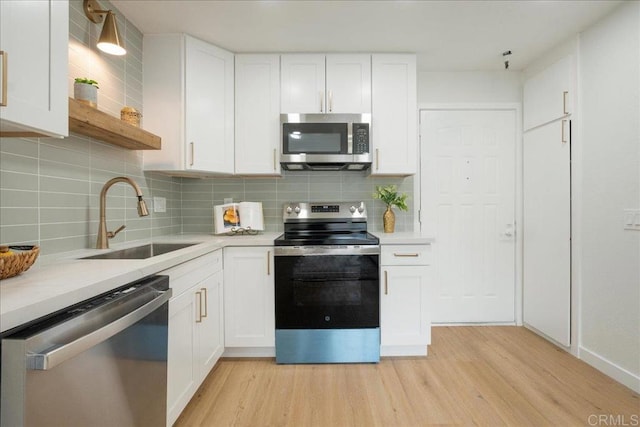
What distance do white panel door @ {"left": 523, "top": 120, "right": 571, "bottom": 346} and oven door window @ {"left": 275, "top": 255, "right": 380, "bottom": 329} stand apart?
148 centimetres

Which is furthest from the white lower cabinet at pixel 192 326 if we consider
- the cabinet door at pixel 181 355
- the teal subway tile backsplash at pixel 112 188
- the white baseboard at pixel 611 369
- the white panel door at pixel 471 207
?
the white baseboard at pixel 611 369

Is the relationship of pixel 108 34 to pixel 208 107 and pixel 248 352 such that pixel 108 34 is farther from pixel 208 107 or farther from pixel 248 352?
pixel 248 352

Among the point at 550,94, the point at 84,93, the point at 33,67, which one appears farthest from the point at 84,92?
the point at 550,94

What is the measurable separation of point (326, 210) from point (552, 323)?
6.69ft

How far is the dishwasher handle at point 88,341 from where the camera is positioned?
2.40 ft

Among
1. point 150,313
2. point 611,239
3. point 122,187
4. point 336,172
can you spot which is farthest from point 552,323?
point 122,187

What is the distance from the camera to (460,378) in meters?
2.05

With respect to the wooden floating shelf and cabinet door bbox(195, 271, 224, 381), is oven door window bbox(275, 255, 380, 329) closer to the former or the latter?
cabinet door bbox(195, 271, 224, 381)

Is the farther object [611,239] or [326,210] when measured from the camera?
[326,210]

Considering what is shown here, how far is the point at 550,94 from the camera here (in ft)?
8.31

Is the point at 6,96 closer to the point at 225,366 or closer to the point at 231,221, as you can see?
the point at 231,221

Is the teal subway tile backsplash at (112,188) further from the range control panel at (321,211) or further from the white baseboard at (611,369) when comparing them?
the white baseboard at (611,369)

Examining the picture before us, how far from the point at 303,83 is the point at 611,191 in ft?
7.35

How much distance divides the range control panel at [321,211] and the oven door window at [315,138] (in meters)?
0.53
